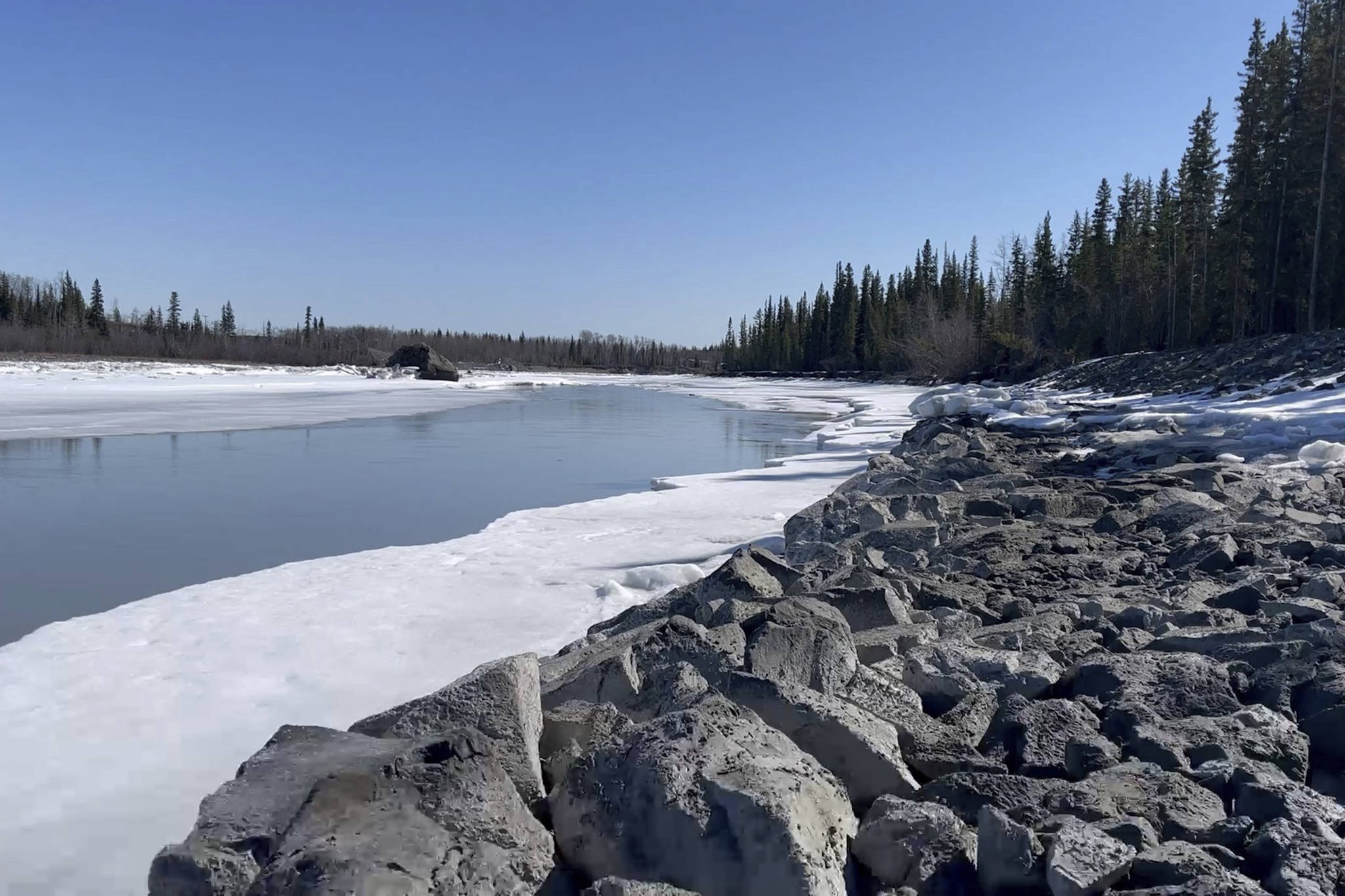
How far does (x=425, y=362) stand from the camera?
60406 mm

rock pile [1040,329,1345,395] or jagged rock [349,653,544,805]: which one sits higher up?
rock pile [1040,329,1345,395]

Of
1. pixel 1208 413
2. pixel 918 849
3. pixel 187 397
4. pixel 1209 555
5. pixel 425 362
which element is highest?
pixel 425 362

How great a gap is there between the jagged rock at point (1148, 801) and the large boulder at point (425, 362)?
55.4 m

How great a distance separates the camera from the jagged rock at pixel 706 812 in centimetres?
183

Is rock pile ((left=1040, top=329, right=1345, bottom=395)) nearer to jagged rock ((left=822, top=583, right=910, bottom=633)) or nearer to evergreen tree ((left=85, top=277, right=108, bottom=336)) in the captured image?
jagged rock ((left=822, top=583, right=910, bottom=633))

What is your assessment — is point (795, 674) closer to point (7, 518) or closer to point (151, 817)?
point (151, 817)

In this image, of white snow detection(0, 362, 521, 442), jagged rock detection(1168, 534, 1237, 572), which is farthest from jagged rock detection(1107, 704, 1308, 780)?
white snow detection(0, 362, 521, 442)

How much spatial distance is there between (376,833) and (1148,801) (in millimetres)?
1773

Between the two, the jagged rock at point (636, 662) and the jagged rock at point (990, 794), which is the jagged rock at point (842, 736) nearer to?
the jagged rock at point (990, 794)

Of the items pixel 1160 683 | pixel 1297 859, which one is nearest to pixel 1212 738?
pixel 1160 683

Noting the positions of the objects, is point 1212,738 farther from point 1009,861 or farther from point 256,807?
point 256,807

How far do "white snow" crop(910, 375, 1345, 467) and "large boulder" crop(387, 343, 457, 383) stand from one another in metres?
42.7

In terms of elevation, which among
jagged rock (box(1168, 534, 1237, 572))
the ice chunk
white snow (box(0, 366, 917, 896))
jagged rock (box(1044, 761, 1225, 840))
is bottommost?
white snow (box(0, 366, 917, 896))

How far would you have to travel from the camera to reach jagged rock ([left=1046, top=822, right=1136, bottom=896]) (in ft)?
5.77
